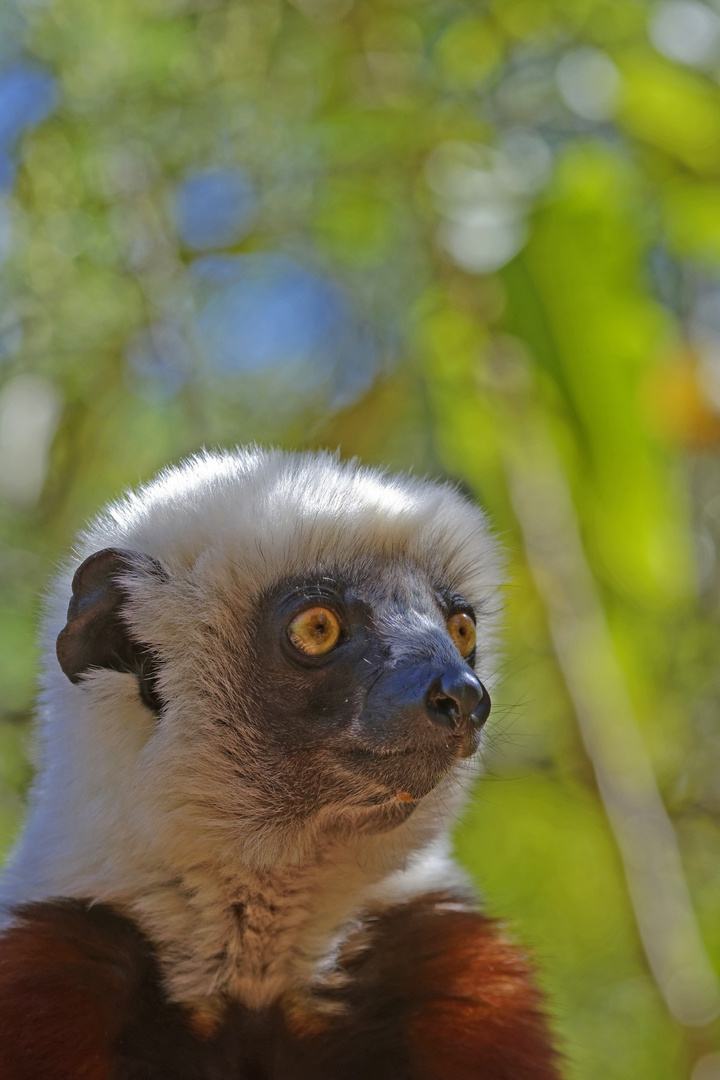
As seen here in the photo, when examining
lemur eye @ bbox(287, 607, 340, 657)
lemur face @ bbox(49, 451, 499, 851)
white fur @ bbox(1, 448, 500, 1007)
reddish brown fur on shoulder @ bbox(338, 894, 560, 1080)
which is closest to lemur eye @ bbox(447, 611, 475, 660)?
lemur face @ bbox(49, 451, 499, 851)

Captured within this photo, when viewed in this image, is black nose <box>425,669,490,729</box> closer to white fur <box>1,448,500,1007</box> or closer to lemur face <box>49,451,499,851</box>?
lemur face <box>49,451,499,851</box>

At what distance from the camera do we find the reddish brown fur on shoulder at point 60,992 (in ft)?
6.86

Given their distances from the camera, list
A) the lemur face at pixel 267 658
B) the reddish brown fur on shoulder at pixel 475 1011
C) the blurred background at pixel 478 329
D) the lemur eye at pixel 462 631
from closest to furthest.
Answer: the lemur face at pixel 267 658 < the reddish brown fur on shoulder at pixel 475 1011 < the lemur eye at pixel 462 631 < the blurred background at pixel 478 329

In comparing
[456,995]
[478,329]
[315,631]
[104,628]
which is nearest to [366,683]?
[315,631]

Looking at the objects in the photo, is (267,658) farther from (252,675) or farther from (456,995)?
(456,995)

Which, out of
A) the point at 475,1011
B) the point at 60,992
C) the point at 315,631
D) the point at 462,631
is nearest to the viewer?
the point at 60,992

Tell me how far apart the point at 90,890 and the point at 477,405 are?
1.91 meters

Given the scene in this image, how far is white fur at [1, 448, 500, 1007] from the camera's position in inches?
89.9

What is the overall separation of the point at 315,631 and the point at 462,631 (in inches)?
14.6

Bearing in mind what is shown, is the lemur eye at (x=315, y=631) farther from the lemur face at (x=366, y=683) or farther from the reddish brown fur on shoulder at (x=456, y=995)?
the reddish brown fur on shoulder at (x=456, y=995)

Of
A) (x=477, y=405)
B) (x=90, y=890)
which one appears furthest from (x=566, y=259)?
(x=90, y=890)

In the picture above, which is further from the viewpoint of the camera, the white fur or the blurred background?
the blurred background

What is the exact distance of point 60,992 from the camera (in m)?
2.19

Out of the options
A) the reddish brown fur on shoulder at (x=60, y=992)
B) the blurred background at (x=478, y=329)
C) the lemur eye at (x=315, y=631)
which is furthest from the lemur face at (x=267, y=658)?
the blurred background at (x=478, y=329)
